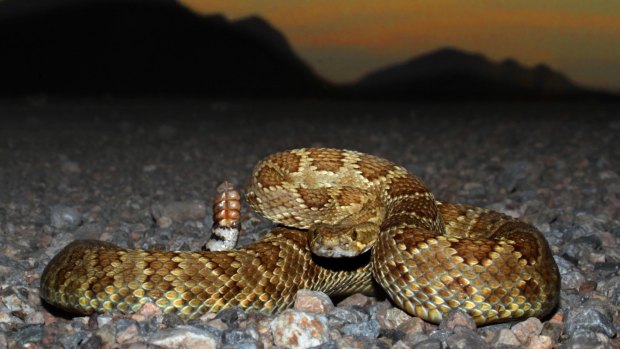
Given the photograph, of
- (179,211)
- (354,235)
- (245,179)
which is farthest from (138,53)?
(354,235)

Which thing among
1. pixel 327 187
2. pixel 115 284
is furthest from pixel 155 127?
pixel 115 284

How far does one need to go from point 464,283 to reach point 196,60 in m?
58.1

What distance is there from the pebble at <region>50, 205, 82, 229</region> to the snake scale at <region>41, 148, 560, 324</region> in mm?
3525

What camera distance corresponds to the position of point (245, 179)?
16031mm

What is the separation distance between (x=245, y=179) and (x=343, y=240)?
895cm

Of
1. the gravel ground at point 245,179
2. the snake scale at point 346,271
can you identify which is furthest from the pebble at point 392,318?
the snake scale at point 346,271

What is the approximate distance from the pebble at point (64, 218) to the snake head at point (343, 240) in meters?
5.02

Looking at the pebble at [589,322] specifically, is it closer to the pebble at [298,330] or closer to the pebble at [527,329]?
the pebble at [527,329]

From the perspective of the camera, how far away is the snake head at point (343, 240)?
727cm

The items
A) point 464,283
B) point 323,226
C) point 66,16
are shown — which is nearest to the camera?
point 464,283

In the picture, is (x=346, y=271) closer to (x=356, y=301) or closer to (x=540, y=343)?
(x=356, y=301)

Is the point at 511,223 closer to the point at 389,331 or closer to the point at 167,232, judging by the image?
the point at 389,331

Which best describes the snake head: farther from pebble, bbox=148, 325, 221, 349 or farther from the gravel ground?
pebble, bbox=148, 325, 221, 349

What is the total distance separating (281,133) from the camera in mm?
26156
